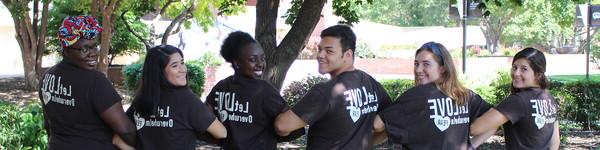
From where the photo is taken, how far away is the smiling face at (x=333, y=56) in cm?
363

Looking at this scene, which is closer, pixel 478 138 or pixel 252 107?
pixel 252 107

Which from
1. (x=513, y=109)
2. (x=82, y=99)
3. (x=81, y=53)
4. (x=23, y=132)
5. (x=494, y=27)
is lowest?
(x=23, y=132)

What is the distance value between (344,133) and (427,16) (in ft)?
233

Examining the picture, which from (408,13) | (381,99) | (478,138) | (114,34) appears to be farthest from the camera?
(408,13)

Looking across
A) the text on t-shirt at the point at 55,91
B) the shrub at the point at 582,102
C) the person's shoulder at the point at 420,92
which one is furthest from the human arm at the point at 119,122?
the shrub at the point at 582,102

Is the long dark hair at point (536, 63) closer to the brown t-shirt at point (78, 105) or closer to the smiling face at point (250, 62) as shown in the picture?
the smiling face at point (250, 62)

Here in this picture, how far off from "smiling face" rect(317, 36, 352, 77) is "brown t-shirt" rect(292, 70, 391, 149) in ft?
0.16

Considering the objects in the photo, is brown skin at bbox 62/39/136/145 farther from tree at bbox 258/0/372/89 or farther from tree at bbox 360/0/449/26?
tree at bbox 360/0/449/26

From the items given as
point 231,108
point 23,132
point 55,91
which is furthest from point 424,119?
point 23,132

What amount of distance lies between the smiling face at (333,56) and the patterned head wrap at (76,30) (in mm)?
1194

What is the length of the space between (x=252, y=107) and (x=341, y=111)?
0.48 metres

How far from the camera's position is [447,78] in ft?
12.2

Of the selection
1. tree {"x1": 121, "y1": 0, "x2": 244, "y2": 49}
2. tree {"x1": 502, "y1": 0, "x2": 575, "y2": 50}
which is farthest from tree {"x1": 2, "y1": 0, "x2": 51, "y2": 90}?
tree {"x1": 502, "y1": 0, "x2": 575, "y2": 50}

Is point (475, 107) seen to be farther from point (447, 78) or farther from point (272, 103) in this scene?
point (272, 103)
